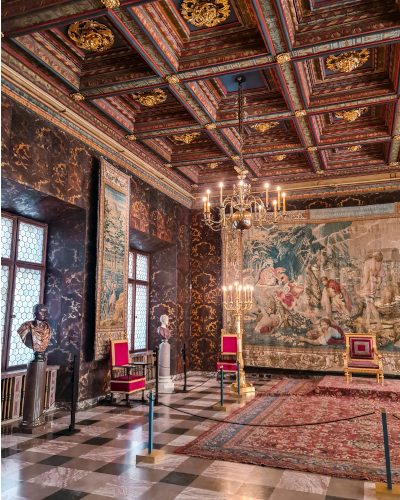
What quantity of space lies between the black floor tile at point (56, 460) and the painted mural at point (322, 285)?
22.7 feet

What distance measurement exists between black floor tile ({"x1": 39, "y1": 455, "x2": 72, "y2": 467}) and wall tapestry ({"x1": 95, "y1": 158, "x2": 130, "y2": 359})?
2.68m

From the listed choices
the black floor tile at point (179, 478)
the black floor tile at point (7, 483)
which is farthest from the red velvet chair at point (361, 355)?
the black floor tile at point (7, 483)

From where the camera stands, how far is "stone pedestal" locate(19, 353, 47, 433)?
586 cm

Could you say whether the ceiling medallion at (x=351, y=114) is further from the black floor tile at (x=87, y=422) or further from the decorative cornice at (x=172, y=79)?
the black floor tile at (x=87, y=422)

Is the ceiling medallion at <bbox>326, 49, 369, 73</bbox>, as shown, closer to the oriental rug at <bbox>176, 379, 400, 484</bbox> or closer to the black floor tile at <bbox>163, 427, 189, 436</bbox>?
the oriental rug at <bbox>176, 379, 400, 484</bbox>

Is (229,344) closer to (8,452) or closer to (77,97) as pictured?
(8,452)

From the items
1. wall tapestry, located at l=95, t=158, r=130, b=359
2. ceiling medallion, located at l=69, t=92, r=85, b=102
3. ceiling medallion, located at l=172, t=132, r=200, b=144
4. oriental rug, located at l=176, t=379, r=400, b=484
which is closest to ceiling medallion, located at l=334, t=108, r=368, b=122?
ceiling medallion, located at l=172, t=132, r=200, b=144

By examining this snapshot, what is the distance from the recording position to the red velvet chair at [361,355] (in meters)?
9.04

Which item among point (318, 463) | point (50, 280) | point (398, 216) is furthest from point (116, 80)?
point (398, 216)

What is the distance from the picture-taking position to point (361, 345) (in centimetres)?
945

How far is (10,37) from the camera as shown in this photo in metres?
5.30

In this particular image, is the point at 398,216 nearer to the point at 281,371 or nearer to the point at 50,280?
the point at 281,371

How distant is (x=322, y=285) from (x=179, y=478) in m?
7.47

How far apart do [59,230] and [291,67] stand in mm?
4791
